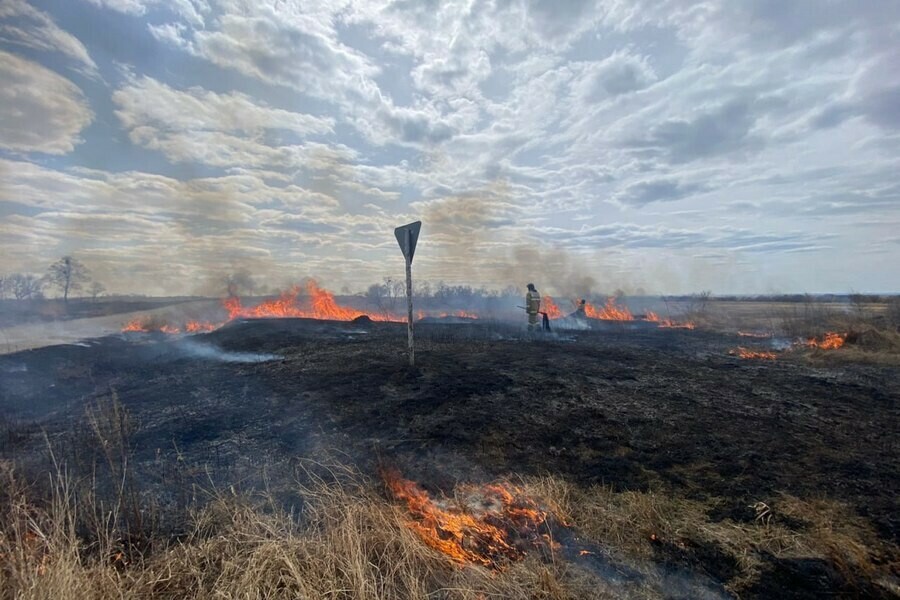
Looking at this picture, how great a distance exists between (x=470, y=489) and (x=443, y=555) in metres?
1.22

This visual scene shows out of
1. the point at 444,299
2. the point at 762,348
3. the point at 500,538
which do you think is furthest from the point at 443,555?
the point at 444,299

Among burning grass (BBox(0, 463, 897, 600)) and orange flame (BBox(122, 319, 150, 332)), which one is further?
orange flame (BBox(122, 319, 150, 332))

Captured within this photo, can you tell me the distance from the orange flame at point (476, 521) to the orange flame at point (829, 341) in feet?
49.5

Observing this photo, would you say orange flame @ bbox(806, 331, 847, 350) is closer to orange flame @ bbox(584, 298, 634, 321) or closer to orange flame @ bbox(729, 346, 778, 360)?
orange flame @ bbox(729, 346, 778, 360)

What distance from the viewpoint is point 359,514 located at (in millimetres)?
3223

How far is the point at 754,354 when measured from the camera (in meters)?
13.2

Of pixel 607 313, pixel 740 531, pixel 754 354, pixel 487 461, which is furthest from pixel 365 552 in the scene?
pixel 607 313

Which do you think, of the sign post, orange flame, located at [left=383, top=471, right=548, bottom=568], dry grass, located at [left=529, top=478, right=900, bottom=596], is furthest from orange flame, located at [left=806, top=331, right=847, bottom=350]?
orange flame, located at [left=383, top=471, right=548, bottom=568]

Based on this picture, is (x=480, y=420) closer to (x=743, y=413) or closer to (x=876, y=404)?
(x=743, y=413)

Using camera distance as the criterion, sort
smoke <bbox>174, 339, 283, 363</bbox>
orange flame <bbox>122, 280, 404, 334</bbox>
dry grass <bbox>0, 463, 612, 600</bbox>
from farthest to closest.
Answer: orange flame <bbox>122, 280, 404, 334</bbox>
smoke <bbox>174, 339, 283, 363</bbox>
dry grass <bbox>0, 463, 612, 600</bbox>

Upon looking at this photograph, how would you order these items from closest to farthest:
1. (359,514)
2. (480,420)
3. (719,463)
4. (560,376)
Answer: (359,514), (719,463), (480,420), (560,376)

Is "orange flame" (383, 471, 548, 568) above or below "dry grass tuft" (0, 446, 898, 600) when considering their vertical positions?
below

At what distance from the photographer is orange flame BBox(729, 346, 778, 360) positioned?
12.8m

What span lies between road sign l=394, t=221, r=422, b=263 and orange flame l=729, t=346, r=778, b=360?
11.3 meters
